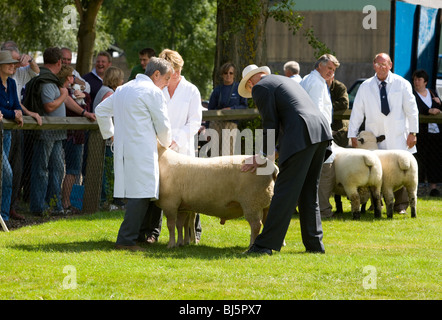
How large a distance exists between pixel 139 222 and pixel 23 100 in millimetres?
3980

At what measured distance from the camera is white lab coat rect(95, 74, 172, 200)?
9398mm

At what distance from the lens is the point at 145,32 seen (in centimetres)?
4397

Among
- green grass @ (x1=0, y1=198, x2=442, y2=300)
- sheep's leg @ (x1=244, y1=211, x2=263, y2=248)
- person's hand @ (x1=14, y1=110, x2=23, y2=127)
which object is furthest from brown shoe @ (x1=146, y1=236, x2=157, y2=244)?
person's hand @ (x1=14, y1=110, x2=23, y2=127)

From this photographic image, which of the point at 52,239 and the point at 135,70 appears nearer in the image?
the point at 52,239

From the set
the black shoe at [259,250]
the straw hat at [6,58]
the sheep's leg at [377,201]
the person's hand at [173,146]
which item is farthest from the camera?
the sheep's leg at [377,201]

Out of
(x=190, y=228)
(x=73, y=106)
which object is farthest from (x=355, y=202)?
(x=73, y=106)

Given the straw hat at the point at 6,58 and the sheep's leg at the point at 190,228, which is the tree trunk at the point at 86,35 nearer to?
the straw hat at the point at 6,58

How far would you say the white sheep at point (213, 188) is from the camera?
9.42 meters

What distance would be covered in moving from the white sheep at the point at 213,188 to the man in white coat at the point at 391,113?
4.13 m

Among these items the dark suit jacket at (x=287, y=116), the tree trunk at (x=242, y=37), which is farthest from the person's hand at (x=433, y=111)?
the dark suit jacket at (x=287, y=116)

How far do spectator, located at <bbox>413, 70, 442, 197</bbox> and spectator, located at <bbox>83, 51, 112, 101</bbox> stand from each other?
18.1 ft

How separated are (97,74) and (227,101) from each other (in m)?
2.17
